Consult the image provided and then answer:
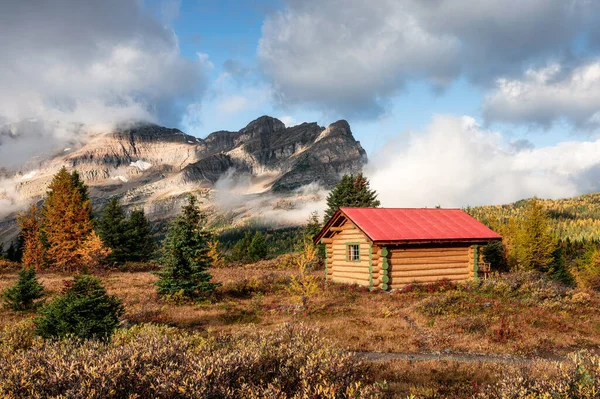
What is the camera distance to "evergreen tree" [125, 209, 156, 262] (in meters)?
51.2

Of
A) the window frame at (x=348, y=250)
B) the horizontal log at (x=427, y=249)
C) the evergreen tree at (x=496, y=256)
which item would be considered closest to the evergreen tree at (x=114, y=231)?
the window frame at (x=348, y=250)

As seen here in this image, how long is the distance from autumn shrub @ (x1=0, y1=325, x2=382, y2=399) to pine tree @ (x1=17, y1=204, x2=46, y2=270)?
1758 inches

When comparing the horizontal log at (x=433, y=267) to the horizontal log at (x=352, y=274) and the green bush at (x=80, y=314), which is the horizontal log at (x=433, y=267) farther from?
the green bush at (x=80, y=314)

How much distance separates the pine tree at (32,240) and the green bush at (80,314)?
122 feet

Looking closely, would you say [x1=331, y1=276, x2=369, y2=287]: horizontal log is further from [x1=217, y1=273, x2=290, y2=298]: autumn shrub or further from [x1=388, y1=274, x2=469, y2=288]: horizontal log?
[x1=217, y1=273, x2=290, y2=298]: autumn shrub

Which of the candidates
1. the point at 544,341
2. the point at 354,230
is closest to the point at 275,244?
the point at 354,230

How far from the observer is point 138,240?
187 ft

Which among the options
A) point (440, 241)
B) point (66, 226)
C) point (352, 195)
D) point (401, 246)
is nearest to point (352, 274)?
point (401, 246)

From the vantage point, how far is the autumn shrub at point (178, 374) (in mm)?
A: 4992

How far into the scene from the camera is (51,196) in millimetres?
44719

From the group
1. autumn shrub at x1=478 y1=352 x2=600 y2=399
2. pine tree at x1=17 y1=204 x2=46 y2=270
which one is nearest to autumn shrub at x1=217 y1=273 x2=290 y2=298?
autumn shrub at x1=478 y1=352 x2=600 y2=399

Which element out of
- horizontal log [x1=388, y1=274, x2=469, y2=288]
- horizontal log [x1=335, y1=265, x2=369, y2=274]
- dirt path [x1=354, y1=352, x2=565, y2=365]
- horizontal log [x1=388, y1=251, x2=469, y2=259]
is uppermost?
horizontal log [x1=388, y1=251, x2=469, y2=259]

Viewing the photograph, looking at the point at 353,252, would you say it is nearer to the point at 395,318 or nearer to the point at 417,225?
the point at 417,225

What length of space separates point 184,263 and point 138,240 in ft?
127
